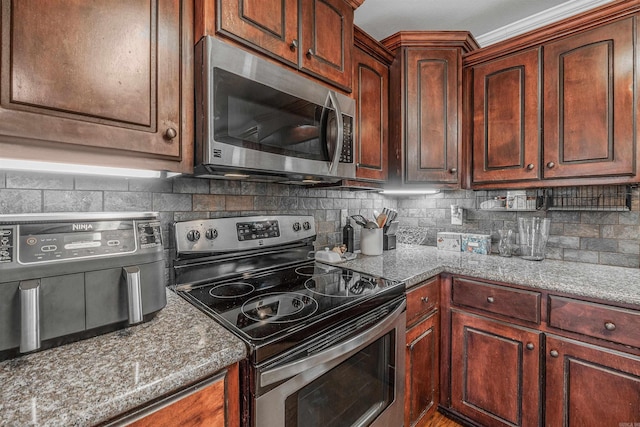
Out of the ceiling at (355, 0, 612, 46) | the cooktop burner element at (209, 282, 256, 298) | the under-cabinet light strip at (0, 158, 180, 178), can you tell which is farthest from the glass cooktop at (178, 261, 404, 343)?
the ceiling at (355, 0, 612, 46)

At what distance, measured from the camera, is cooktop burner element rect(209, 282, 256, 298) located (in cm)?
113

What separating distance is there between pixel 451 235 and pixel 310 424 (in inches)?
65.7

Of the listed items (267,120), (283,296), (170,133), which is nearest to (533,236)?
(283,296)

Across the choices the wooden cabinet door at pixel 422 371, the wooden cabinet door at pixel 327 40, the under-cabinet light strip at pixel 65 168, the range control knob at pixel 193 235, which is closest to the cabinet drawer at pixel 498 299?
the wooden cabinet door at pixel 422 371

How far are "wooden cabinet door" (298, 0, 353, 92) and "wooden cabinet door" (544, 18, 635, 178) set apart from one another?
1.18m

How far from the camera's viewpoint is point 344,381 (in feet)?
3.38

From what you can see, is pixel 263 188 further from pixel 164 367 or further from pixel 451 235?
pixel 451 235

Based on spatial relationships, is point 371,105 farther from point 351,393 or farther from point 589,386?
point 589,386

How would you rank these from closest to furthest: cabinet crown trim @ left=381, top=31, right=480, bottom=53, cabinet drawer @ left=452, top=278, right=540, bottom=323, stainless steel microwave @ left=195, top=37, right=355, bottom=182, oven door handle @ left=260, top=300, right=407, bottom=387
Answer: oven door handle @ left=260, top=300, right=407, bottom=387, stainless steel microwave @ left=195, top=37, right=355, bottom=182, cabinet drawer @ left=452, top=278, right=540, bottom=323, cabinet crown trim @ left=381, top=31, right=480, bottom=53

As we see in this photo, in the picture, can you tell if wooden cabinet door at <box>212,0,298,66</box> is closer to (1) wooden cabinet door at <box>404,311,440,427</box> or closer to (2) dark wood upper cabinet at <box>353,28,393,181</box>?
(2) dark wood upper cabinet at <box>353,28,393,181</box>

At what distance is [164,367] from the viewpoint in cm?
64

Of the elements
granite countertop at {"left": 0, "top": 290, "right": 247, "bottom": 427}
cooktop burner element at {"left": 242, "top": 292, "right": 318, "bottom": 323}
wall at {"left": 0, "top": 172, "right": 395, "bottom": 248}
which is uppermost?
wall at {"left": 0, "top": 172, "right": 395, "bottom": 248}

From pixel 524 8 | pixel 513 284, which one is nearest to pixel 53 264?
pixel 513 284

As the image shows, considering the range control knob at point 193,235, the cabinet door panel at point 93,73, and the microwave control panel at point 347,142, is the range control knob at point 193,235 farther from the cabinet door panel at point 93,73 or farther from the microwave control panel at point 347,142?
the microwave control panel at point 347,142
